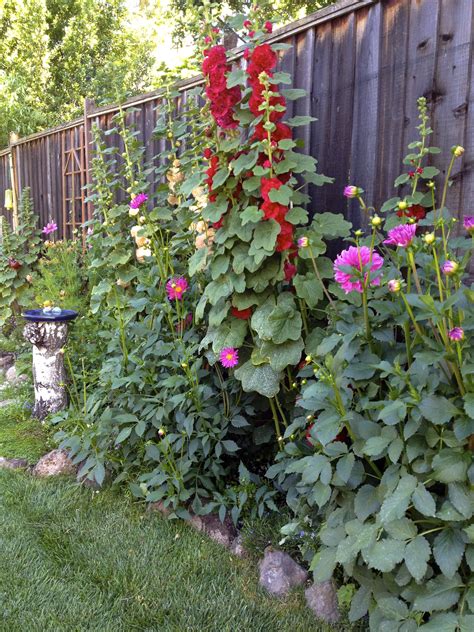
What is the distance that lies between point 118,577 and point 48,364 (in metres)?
1.72

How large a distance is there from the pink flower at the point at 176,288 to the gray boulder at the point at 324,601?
1.25 metres

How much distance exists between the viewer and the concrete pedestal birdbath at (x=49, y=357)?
3.38 meters

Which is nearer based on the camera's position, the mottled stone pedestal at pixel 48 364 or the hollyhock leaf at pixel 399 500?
the hollyhock leaf at pixel 399 500

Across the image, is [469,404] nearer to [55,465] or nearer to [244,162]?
[244,162]

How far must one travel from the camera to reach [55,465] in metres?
2.82

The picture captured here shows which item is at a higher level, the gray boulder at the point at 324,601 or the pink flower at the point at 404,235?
the pink flower at the point at 404,235

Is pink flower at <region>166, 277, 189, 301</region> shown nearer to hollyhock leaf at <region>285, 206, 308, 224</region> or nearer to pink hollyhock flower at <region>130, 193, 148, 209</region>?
pink hollyhock flower at <region>130, 193, 148, 209</region>

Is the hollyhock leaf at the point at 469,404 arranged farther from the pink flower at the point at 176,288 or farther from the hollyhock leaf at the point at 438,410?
the pink flower at the point at 176,288

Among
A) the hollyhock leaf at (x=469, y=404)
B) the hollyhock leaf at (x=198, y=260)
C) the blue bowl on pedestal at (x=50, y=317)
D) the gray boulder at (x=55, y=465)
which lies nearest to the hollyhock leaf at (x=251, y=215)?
the hollyhock leaf at (x=198, y=260)

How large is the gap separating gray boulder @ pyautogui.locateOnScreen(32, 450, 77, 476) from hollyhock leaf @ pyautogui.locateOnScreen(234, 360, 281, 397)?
1169 millimetres

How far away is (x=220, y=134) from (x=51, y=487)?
5.64 feet

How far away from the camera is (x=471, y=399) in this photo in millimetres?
1311

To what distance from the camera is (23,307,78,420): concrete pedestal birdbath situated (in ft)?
11.1

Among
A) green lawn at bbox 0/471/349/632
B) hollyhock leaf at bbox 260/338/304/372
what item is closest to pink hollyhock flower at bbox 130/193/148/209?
hollyhock leaf at bbox 260/338/304/372
